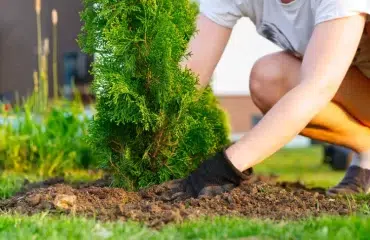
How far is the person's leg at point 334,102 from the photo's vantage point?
Result: 4.55m

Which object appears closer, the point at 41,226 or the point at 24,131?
the point at 41,226

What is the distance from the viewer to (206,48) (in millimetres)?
4352

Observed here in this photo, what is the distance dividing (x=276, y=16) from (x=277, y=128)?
0.95 meters

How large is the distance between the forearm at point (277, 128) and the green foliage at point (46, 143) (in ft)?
8.58

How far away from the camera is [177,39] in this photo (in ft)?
12.8

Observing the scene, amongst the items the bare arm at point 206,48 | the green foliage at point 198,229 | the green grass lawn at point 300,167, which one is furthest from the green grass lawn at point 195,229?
the green grass lawn at point 300,167

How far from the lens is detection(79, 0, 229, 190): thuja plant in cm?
383

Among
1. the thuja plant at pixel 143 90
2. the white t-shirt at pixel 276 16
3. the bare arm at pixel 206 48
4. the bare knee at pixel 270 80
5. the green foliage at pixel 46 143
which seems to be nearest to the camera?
the thuja plant at pixel 143 90

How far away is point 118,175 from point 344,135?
1492 millimetres

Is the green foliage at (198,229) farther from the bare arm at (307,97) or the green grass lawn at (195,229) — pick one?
the bare arm at (307,97)

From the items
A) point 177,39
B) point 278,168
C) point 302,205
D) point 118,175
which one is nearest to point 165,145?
point 118,175

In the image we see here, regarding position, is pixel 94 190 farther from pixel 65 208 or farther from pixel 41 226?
pixel 41 226

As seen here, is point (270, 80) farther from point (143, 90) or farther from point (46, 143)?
point (46, 143)

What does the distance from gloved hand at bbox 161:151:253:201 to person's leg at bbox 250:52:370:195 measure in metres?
1.00
